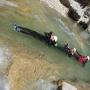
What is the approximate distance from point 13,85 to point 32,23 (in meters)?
5.55

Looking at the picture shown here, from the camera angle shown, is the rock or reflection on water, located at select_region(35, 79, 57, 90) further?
the rock

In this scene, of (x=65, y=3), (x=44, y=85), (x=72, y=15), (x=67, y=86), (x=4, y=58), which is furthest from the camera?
(x=65, y=3)

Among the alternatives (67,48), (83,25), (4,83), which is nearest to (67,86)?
(4,83)

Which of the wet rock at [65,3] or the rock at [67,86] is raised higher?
the rock at [67,86]

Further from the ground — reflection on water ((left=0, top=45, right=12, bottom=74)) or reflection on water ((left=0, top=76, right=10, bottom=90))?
reflection on water ((left=0, top=45, right=12, bottom=74))

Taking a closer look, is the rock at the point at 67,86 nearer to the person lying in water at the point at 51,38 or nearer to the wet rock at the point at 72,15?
the person lying in water at the point at 51,38

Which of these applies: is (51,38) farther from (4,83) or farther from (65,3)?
(65,3)

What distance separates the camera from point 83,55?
61.5 ft

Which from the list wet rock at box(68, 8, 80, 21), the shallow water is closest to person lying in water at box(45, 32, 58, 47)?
the shallow water

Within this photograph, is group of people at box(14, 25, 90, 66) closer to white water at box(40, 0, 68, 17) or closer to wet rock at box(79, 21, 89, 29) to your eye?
white water at box(40, 0, 68, 17)

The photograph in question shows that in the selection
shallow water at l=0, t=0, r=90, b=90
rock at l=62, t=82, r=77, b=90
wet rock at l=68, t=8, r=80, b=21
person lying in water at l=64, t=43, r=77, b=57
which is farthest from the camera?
wet rock at l=68, t=8, r=80, b=21

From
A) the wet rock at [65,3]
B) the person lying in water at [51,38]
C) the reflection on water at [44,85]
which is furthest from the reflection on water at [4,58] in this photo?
the wet rock at [65,3]

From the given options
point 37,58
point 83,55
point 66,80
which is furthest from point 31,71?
point 83,55

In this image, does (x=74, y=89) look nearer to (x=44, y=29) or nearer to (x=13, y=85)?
(x=13, y=85)
